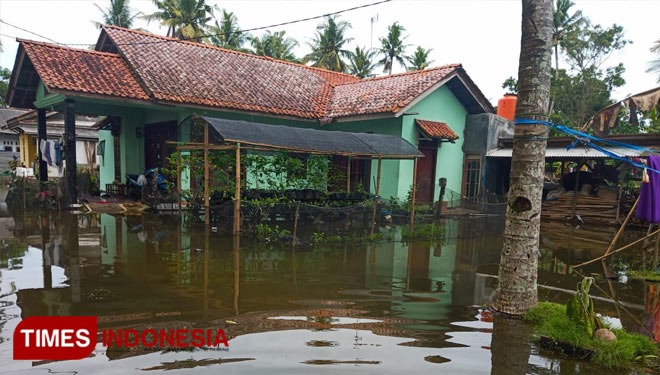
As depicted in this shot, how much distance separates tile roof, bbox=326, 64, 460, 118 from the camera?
45.2 ft

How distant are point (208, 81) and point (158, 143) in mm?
3188

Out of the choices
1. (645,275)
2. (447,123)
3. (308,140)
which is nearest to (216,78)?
(308,140)

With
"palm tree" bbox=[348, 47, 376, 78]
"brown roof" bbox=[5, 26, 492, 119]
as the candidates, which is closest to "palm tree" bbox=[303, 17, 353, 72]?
"palm tree" bbox=[348, 47, 376, 78]

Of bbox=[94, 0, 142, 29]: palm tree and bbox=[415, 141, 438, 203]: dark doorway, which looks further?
bbox=[94, 0, 142, 29]: palm tree

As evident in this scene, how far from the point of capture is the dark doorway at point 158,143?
1420 cm

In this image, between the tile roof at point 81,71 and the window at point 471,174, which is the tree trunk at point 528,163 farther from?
the window at point 471,174

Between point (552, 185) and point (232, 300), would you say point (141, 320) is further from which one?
point (552, 185)

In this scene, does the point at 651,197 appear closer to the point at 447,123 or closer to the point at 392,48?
the point at 447,123

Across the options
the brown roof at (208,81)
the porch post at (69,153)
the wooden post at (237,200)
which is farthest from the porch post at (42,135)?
the wooden post at (237,200)

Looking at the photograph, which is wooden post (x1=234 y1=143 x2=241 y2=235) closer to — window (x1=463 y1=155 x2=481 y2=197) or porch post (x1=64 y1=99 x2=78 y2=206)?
porch post (x1=64 y1=99 x2=78 y2=206)

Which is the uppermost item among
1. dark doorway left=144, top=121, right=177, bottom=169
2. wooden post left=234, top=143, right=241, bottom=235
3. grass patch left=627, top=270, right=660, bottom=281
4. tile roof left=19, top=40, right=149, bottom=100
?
tile roof left=19, top=40, right=149, bottom=100

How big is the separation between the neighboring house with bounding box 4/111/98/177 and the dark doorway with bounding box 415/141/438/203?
14.7 m

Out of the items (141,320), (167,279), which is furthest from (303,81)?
(141,320)

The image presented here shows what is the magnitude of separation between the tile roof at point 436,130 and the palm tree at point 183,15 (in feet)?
64.1
